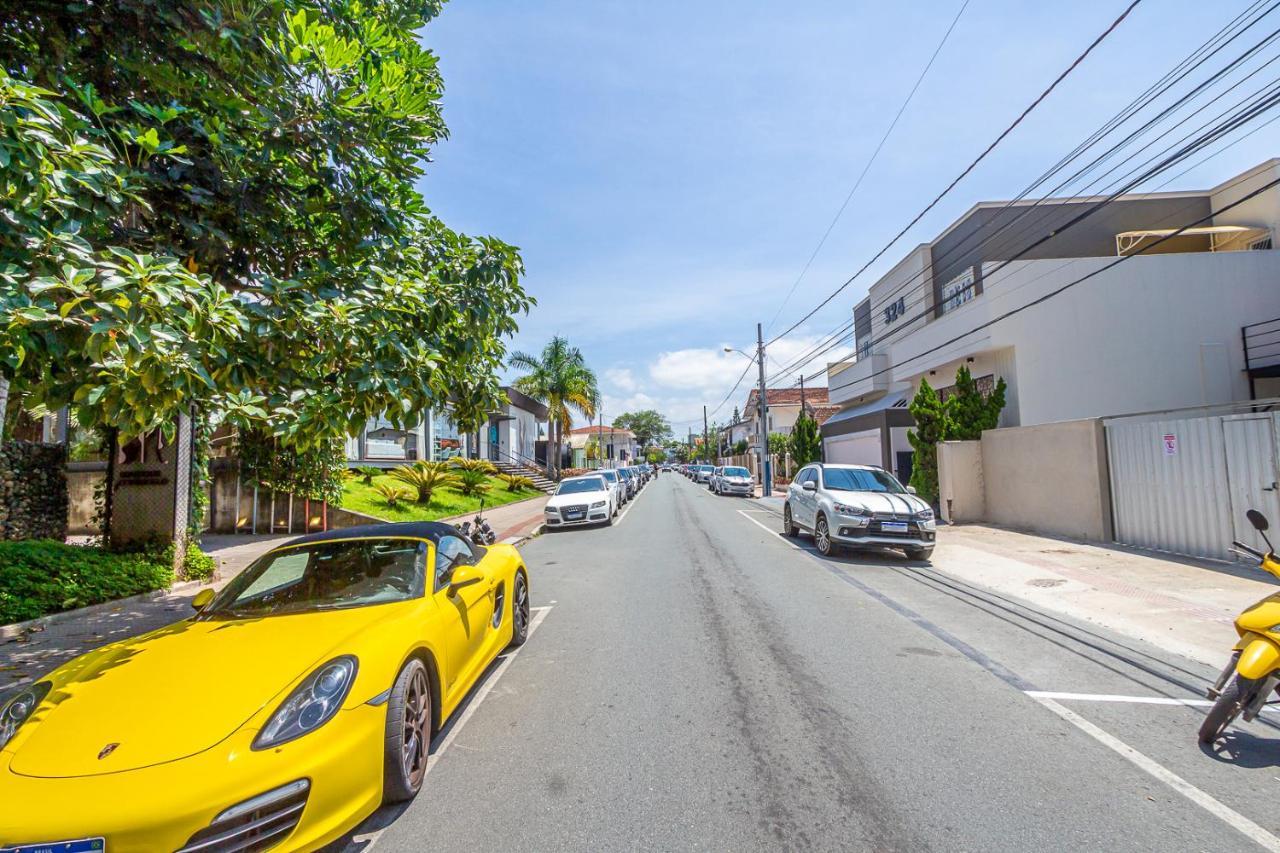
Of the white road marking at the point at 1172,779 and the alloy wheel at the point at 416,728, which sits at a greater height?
the alloy wheel at the point at 416,728

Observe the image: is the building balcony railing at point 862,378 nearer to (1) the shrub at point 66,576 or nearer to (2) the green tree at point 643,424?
(1) the shrub at point 66,576

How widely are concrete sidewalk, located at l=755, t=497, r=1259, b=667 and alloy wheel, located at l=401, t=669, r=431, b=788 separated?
6.34 meters

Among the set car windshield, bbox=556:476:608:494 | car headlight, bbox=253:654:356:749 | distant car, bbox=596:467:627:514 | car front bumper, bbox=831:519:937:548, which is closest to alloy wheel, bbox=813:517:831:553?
car front bumper, bbox=831:519:937:548

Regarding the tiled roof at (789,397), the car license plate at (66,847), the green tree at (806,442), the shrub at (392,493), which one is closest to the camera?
the car license plate at (66,847)

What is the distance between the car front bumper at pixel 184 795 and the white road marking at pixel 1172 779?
13.3 ft

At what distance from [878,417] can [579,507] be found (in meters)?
14.1

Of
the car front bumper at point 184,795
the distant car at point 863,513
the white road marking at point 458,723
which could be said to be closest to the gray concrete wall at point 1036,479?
the distant car at point 863,513

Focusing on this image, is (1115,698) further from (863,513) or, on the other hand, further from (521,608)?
(863,513)

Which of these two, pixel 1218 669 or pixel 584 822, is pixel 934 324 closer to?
pixel 1218 669

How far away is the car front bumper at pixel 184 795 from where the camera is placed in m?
2.18

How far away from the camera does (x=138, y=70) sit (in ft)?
18.4

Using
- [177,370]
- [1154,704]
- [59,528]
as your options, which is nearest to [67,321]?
[177,370]

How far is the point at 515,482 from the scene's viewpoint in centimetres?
3025

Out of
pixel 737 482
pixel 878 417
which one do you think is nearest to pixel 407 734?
pixel 878 417
